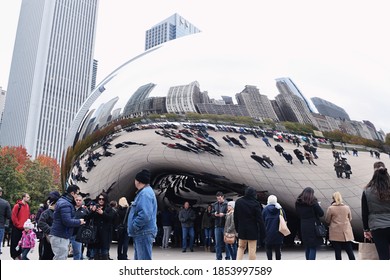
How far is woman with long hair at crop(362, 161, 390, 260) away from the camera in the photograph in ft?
11.8

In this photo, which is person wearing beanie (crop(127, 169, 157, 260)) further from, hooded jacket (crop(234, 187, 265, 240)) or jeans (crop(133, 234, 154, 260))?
hooded jacket (crop(234, 187, 265, 240))

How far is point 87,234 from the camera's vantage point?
18.7 ft

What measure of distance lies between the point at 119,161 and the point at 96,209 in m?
1.83

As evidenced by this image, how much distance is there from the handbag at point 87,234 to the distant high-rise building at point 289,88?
3.52m

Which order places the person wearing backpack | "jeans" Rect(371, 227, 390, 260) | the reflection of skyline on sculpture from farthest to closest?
1. the person wearing backpack
2. the reflection of skyline on sculpture
3. "jeans" Rect(371, 227, 390, 260)

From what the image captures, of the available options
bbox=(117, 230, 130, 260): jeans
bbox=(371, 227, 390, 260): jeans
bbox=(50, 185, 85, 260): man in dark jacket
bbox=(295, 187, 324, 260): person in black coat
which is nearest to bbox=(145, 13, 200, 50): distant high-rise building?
bbox=(117, 230, 130, 260): jeans

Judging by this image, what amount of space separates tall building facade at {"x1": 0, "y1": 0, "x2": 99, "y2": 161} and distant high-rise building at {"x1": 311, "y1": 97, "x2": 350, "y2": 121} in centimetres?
8830

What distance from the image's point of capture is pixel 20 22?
10338 centimetres

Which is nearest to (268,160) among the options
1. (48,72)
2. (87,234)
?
(87,234)

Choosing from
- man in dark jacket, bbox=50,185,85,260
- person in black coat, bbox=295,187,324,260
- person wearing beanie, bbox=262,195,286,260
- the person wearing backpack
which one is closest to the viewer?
man in dark jacket, bbox=50,185,85,260

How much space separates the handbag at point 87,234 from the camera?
18.6ft

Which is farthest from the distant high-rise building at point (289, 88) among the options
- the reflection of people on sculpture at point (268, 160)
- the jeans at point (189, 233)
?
the jeans at point (189, 233)

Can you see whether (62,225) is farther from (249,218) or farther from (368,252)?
(368,252)
